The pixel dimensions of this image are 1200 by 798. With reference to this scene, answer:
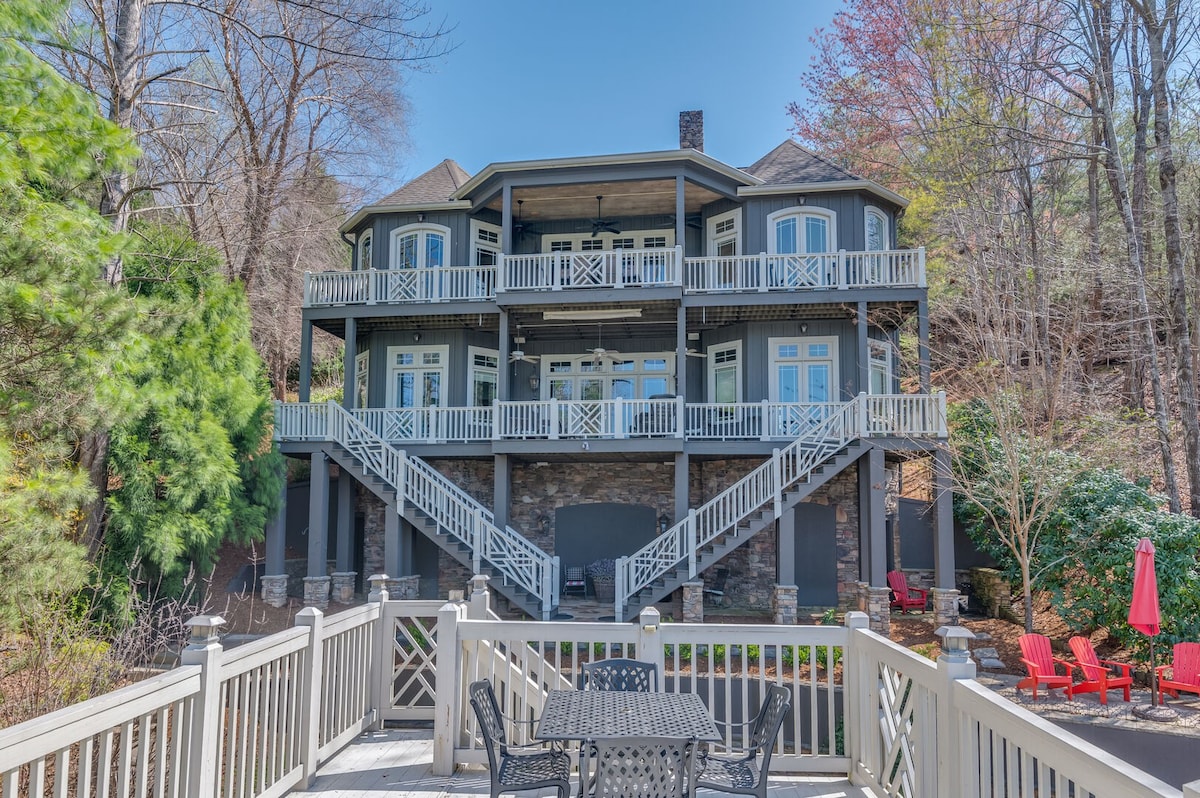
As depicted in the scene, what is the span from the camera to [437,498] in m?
13.1

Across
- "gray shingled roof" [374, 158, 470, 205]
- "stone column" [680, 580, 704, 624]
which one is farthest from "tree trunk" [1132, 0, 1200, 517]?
"gray shingled roof" [374, 158, 470, 205]

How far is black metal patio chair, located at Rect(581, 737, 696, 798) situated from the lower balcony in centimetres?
987

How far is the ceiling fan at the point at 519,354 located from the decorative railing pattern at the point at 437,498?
3046mm

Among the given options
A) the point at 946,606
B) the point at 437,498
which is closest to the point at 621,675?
the point at 437,498

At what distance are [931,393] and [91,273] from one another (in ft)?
39.7

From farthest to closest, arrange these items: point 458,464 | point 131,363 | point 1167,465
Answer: point 458,464 → point 1167,465 → point 131,363

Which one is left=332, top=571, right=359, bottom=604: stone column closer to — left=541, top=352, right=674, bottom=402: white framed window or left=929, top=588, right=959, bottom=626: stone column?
left=541, top=352, right=674, bottom=402: white framed window

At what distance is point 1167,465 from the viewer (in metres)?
11.8

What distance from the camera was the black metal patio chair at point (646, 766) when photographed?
3.17 m

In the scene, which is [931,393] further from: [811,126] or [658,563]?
[811,126]

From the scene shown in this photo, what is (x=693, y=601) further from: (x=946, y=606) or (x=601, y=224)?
(x=601, y=224)

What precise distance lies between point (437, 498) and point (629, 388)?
4.95 meters

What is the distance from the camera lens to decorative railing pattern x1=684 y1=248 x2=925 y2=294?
13.4 m

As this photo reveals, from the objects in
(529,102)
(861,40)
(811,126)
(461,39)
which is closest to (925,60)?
(861,40)
